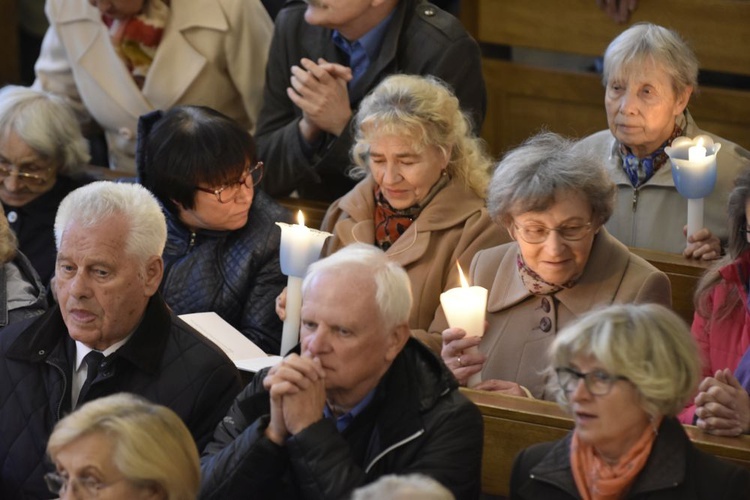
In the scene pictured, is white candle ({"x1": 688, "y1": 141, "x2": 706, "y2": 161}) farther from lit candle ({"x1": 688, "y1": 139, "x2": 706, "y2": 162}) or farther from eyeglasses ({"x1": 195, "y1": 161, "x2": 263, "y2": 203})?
eyeglasses ({"x1": 195, "y1": 161, "x2": 263, "y2": 203})

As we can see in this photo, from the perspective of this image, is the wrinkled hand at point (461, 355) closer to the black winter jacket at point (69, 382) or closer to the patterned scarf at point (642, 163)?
the black winter jacket at point (69, 382)

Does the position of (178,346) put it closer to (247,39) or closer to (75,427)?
(75,427)

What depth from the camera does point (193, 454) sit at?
306 cm

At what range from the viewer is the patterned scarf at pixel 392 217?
4715 mm

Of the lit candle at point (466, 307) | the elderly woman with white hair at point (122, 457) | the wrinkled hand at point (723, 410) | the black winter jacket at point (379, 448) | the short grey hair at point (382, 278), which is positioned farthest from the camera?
the lit candle at point (466, 307)

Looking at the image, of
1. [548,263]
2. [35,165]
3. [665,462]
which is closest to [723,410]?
[665,462]

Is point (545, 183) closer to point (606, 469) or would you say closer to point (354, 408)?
point (354, 408)

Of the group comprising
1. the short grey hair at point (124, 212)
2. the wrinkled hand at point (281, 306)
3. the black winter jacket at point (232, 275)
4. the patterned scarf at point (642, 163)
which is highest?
the short grey hair at point (124, 212)

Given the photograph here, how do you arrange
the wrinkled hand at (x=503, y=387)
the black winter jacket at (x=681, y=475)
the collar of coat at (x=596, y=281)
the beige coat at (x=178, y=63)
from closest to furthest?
the black winter jacket at (x=681, y=475) < the wrinkled hand at (x=503, y=387) < the collar of coat at (x=596, y=281) < the beige coat at (x=178, y=63)

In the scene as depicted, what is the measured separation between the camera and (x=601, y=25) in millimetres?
6246

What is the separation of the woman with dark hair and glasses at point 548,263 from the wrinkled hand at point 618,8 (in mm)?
2050

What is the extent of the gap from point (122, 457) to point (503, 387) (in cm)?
133

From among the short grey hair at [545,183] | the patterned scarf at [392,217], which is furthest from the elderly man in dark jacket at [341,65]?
the short grey hair at [545,183]

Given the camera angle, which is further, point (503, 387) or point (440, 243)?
point (440, 243)
